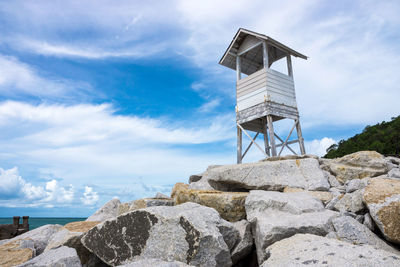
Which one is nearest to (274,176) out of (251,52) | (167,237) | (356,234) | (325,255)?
(356,234)

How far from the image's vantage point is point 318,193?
270 inches

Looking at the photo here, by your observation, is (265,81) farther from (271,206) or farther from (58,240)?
(58,240)

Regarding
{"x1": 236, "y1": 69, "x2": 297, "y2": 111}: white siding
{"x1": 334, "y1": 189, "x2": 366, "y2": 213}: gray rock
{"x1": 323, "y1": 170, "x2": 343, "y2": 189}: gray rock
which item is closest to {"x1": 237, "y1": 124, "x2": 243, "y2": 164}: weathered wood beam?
{"x1": 236, "y1": 69, "x2": 297, "y2": 111}: white siding

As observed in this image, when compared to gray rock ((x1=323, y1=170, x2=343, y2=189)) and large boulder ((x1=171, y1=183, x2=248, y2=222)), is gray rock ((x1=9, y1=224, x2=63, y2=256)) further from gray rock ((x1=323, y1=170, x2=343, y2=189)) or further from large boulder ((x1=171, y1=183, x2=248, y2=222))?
gray rock ((x1=323, y1=170, x2=343, y2=189))

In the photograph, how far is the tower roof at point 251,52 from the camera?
48.8ft

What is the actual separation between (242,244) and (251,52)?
1343 centimetres

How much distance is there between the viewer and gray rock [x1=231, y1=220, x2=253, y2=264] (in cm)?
520

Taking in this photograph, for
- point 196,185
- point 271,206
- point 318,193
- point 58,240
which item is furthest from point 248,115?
point 58,240

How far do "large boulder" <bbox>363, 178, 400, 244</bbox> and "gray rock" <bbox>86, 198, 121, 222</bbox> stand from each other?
891 cm

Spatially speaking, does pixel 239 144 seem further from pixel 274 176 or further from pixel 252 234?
pixel 252 234

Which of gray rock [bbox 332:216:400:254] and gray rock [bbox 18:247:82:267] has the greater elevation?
gray rock [bbox 332:216:400:254]

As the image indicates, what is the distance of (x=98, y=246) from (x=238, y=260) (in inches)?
107

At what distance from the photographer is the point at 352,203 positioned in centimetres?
540

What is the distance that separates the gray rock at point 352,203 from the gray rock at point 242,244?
1.89 metres
